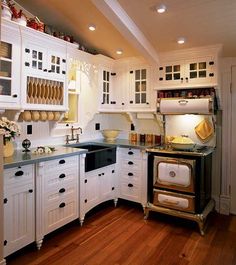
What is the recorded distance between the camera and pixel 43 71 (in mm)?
2637

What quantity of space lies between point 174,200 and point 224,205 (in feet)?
2.95

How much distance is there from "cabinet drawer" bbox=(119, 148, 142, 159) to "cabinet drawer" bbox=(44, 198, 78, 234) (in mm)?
1017

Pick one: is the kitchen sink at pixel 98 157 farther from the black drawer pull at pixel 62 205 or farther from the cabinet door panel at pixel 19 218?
the cabinet door panel at pixel 19 218

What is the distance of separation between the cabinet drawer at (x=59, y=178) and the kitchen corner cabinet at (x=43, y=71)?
77 centimetres

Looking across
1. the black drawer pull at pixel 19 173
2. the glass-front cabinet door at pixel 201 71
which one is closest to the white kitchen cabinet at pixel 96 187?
the black drawer pull at pixel 19 173

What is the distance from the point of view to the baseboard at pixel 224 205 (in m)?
3.23

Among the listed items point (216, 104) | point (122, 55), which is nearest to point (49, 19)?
point (122, 55)

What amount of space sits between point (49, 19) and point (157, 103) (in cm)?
183

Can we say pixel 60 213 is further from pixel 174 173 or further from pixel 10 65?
pixel 10 65

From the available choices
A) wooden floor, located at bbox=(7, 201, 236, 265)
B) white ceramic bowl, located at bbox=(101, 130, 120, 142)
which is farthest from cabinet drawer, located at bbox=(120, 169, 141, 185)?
white ceramic bowl, located at bbox=(101, 130, 120, 142)

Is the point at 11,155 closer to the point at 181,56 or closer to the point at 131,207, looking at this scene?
the point at 131,207

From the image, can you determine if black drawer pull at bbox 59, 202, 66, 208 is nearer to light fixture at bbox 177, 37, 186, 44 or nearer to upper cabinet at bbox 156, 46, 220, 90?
upper cabinet at bbox 156, 46, 220, 90

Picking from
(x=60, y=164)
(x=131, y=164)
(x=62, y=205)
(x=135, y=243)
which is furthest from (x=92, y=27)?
(x=135, y=243)

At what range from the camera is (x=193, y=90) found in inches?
124
